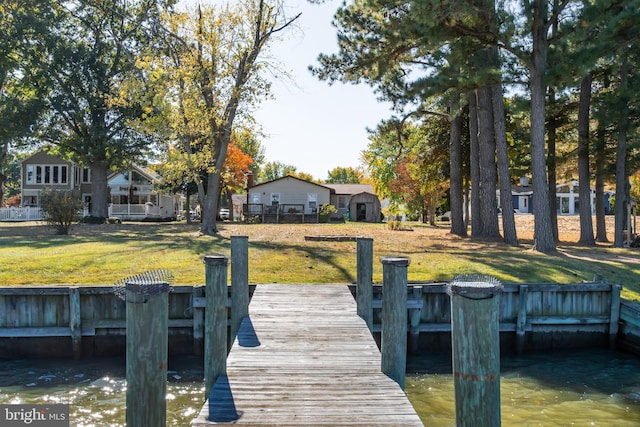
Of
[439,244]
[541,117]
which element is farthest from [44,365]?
[541,117]

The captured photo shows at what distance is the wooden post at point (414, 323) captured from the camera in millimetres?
10820

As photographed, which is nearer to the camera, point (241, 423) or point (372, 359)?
point (241, 423)

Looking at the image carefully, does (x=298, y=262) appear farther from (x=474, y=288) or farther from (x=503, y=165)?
(x=474, y=288)

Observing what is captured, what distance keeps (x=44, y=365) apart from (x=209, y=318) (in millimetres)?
5765

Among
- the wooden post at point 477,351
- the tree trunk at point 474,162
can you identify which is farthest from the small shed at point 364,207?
the wooden post at point 477,351

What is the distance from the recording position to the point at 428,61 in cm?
2378

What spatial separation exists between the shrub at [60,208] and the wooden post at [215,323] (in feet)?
65.7

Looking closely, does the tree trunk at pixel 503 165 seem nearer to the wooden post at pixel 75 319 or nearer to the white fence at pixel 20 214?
the wooden post at pixel 75 319

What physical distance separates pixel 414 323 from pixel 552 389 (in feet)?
9.49

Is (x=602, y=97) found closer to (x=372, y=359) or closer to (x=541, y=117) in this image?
(x=541, y=117)

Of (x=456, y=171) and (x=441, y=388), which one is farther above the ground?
(x=456, y=171)

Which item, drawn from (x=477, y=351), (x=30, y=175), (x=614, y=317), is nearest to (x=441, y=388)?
(x=614, y=317)

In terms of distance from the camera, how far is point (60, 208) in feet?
78.0

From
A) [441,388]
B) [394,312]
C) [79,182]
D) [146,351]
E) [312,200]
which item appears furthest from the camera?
[79,182]
